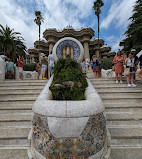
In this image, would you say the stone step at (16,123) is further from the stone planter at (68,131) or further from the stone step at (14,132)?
the stone planter at (68,131)

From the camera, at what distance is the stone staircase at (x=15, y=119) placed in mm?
2244

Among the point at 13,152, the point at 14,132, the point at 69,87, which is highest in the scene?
the point at 69,87


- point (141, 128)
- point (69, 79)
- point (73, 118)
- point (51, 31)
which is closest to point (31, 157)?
point (73, 118)

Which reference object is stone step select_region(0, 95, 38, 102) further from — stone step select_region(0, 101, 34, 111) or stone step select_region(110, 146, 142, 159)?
stone step select_region(110, 146, 142, 159)

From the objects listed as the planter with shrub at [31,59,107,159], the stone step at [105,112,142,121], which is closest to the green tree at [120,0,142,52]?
the stone step at [105,112,142,121]

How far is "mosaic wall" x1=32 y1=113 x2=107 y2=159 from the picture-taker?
1690mm

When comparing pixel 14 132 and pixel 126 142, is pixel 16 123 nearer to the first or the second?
pixel 14 132

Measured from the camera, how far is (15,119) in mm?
2957

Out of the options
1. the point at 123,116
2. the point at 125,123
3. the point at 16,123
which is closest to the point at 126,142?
the point at 125,123

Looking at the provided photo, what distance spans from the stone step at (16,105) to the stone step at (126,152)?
260 centimetres

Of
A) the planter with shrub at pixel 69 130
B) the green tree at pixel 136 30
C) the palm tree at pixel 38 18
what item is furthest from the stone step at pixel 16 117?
the palm tree at pixel 38 18

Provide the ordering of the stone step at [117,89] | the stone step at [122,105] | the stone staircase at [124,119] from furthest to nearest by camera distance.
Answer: the stone step at [117,89], the stone step at [122,105], the stone staircase at [124,119]

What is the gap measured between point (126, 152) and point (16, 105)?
336 centimetres

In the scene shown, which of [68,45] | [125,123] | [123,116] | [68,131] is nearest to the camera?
[68,131]
